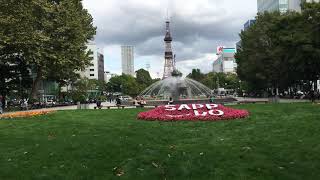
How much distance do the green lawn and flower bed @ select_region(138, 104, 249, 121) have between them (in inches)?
185

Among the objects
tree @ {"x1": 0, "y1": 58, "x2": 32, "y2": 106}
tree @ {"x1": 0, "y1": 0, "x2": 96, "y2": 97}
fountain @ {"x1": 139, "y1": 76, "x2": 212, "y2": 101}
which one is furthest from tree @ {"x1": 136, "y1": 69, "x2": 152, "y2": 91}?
tree @ {"x1": 0, "y1": 0, "x2": 96, "y2": 97}

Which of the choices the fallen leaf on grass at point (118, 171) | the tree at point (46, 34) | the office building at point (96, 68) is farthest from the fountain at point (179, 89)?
the office building at point (96, 68)

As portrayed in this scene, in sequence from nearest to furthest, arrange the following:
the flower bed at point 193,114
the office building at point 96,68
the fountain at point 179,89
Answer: the flower bed at point 193,114 → the fountain at point 179,89 → the office building at point 96,68

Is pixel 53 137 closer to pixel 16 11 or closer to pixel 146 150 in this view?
pixel 146 150

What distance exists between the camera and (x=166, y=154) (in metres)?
11.4

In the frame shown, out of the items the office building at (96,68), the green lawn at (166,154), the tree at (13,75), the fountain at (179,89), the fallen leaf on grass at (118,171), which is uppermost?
the office building at (96,68)

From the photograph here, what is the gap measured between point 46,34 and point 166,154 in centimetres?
3876

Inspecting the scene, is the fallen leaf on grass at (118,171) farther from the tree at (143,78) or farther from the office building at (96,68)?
the office building at (96,68)

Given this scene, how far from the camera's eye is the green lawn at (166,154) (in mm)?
9430

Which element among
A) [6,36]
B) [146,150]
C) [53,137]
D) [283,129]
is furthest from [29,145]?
[6,36]

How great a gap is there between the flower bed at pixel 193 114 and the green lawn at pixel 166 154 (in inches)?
185

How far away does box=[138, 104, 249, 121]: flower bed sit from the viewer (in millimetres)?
21594

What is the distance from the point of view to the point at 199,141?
13.7m

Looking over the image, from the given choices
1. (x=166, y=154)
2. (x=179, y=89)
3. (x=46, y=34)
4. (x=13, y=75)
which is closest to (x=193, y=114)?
(x=166, y=154)
